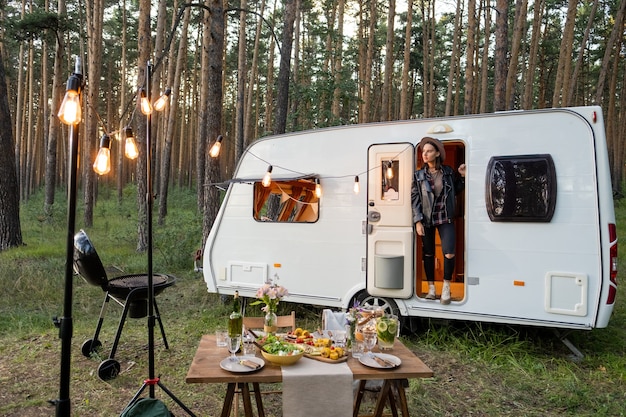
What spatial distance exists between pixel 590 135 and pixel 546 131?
0.42m

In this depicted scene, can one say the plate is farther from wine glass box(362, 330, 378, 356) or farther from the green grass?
the green grass

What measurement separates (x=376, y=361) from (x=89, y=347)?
3703 millimetres

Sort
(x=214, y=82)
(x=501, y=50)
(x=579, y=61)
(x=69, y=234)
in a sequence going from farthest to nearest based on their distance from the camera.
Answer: (x=579, y=61)
(x=501, y=50)
(x=214, y=82)
(x=69, y=234)

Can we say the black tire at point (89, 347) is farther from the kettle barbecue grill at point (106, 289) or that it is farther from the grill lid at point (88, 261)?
the grill lid at point (88, 261)

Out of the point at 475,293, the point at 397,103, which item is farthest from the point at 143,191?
the point at 397,103

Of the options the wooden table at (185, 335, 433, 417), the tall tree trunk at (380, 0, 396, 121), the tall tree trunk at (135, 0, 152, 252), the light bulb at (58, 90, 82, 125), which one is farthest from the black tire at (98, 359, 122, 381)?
the tall tree trunk at (380, 0, 396, 121)

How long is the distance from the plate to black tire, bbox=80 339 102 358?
3.55 m

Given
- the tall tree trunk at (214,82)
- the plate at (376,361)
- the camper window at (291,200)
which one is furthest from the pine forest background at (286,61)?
the plate at (376,361)

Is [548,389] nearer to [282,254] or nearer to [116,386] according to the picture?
[282,254]

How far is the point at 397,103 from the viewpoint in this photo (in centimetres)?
3123

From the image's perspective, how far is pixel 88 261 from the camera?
477cm

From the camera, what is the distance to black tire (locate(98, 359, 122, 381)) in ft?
14.6

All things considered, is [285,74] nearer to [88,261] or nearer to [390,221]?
[390,221]

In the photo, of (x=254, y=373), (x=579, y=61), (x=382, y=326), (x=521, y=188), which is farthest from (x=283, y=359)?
(x=579, y=61)
